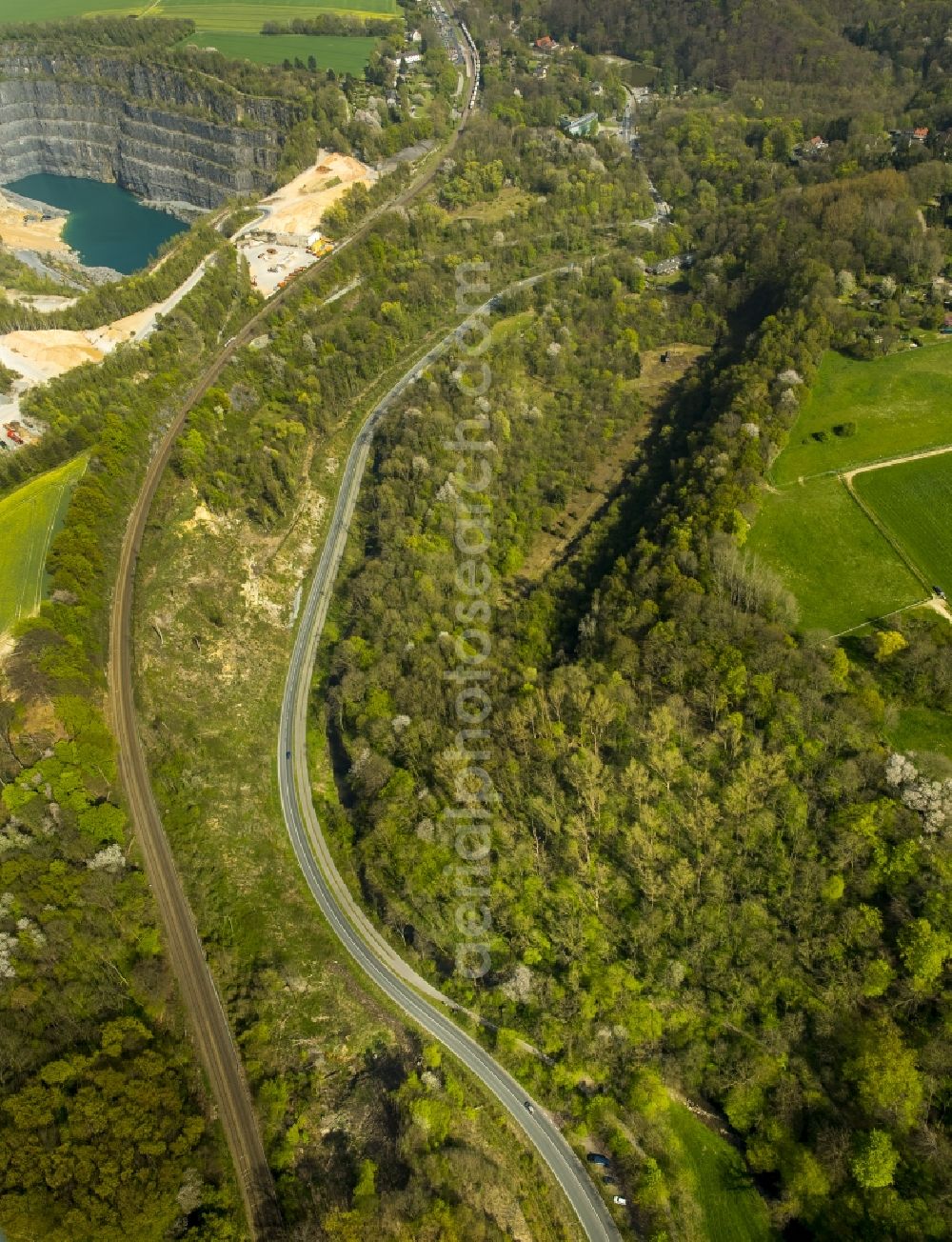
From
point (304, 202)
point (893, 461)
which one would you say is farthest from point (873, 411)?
point (304, 202)

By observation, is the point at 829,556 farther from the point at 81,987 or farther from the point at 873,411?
the point at 81,987

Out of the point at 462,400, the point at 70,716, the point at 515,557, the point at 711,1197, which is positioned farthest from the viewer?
the point at 462,400

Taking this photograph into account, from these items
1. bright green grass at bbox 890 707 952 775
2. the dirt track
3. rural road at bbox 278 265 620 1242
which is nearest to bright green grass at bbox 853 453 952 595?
the dirt track

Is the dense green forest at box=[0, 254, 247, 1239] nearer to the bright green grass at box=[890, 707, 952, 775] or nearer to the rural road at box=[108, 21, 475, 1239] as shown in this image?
the rural road at box=[108, 21, 475, 1239]

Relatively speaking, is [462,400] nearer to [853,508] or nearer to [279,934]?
[853,508]

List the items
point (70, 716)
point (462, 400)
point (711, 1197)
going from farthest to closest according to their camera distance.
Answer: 1. point (462, 400)
2. point (70, 716)
3. point (711, 1197)

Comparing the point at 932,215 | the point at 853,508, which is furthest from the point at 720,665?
the point at 932,215
